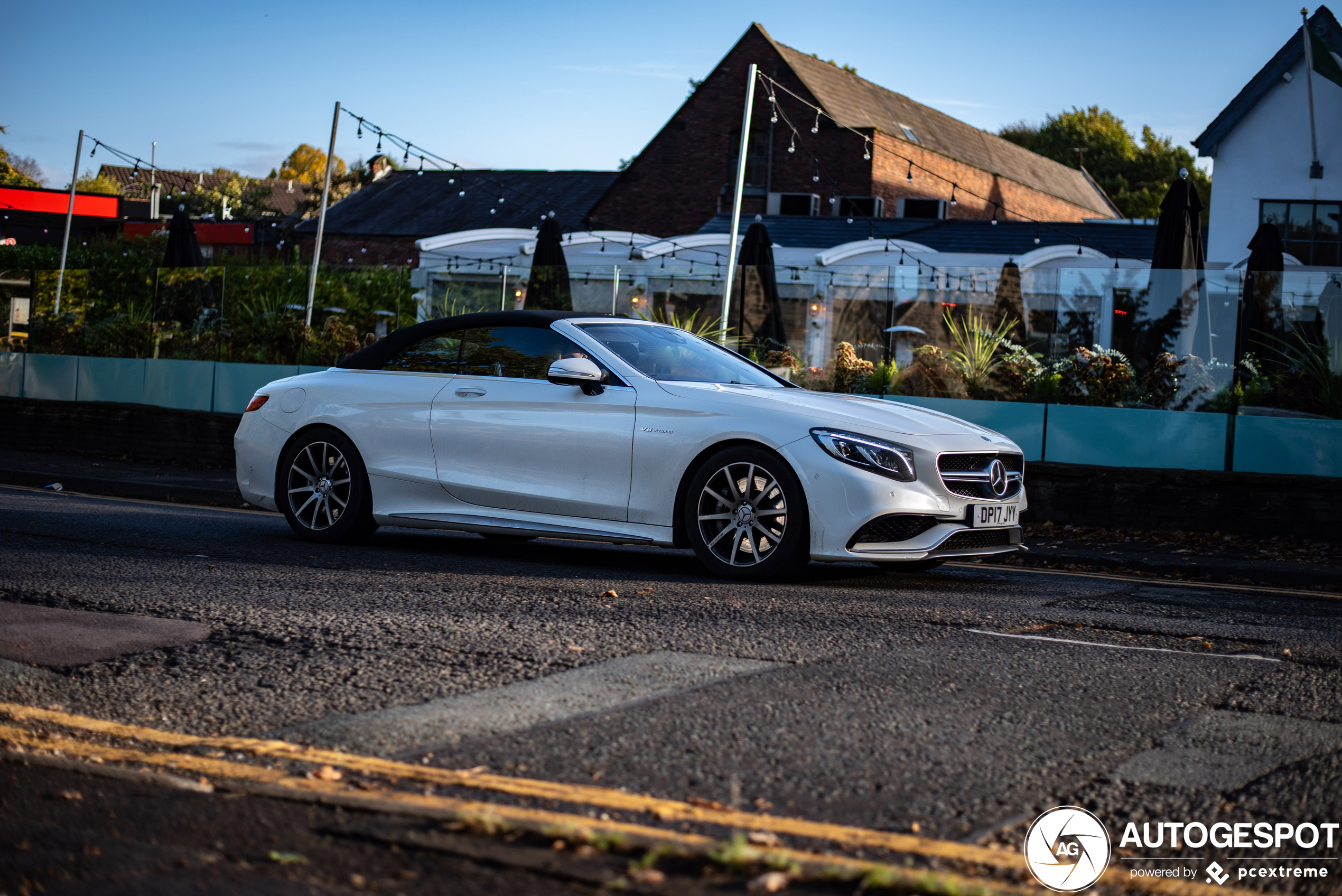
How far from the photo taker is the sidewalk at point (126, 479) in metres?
12.9

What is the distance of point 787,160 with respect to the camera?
43281 mm

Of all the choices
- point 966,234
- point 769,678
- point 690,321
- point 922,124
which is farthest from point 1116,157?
point 769,678

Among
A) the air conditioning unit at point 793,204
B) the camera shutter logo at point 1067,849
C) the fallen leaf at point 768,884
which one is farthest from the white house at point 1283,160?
the fallen leaf at point 768,884

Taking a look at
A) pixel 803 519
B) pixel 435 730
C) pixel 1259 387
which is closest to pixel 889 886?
pixel 435 730

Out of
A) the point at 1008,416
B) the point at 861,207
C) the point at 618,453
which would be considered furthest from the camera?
the point at 861,207

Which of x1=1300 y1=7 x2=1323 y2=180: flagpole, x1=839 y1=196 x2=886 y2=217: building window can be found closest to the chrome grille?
x1=1300 y1=7 x2=1323 y2=180: flagpole

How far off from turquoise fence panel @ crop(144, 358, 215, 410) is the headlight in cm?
1196

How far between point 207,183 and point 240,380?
3843 inches

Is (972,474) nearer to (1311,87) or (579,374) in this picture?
(579,374)

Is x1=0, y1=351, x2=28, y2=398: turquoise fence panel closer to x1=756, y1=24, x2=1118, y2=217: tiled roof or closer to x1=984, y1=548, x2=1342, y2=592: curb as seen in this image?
x1=984, y1=548, x2=1342, y2=592: curb

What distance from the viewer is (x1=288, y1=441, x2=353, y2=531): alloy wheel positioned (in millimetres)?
Result: 8883

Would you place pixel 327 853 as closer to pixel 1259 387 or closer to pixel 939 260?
pixel 1259 387

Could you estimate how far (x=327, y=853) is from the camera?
3.04 meters

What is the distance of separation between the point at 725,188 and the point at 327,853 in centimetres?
4201
